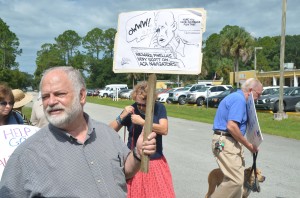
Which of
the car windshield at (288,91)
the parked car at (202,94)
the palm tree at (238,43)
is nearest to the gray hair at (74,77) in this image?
the car windshield at (288,91)

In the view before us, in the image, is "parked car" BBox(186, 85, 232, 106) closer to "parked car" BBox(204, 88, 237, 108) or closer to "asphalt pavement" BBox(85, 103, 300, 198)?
"parked car" BBox(204, 88, 237, 108)

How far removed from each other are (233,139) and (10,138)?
262 centimetres

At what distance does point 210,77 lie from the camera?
10256 centimetres

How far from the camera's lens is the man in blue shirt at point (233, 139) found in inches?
180

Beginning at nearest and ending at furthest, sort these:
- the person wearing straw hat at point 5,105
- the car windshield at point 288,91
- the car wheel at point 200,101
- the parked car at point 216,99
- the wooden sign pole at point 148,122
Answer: the wooden sign pole at point 148,122, the person wearing straw hat at point 5,105, the car windshield at point 288,91, the parked car at point 216,99, the car wheel at point 200,101

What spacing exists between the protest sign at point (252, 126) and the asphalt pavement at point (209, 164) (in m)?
1.66

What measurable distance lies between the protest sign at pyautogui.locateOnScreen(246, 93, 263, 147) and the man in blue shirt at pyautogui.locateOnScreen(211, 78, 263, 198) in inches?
2.3

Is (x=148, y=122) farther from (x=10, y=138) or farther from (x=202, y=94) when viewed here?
(x=202, y=94)

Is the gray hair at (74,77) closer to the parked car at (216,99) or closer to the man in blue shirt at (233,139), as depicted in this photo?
the man in blue shirt at (233,139)

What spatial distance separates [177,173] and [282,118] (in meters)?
12.3

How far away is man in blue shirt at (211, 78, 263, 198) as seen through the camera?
4.57 m

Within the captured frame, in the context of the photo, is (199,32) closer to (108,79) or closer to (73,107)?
(73,107)

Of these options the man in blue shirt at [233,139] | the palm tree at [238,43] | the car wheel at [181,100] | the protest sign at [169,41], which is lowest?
the car wheel at [181,100]

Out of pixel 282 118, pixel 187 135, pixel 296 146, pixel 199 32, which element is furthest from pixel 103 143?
pixel 282 118
